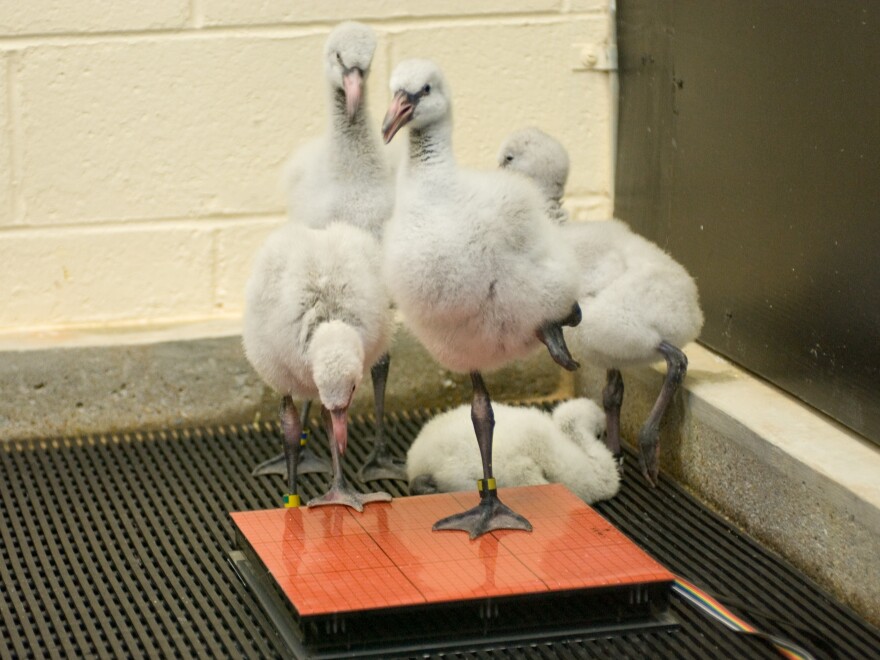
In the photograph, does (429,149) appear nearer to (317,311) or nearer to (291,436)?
(317,311)

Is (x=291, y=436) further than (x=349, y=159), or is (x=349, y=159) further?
(x=349, y=159)

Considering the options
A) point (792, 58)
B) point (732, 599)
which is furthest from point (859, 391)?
point (792, 58)

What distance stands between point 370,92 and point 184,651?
2328 mm

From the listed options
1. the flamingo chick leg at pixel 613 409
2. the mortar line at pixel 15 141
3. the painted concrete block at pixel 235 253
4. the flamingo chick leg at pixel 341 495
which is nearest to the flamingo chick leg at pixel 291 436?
the flamingo chick leg at pixel 341 495

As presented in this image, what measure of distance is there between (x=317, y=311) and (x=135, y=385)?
1.36 m

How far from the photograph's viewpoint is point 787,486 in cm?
352

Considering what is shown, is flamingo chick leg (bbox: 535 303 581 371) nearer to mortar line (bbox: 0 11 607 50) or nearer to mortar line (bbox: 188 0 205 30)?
mortar line (bbox: 0 11 607 50)

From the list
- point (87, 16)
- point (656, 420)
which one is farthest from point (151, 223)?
point (656, 420)

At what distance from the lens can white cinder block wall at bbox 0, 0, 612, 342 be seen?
4.53 meters

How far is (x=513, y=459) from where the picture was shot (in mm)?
3820

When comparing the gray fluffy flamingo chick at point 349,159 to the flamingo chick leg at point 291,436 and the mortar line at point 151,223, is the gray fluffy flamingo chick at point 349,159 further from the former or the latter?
the mortar line at point 151,223

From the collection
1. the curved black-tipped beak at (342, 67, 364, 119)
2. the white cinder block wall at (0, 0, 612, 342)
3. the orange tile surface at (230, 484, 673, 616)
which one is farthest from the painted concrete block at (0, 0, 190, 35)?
the orange tile surface at (230, 484, 673, 616)

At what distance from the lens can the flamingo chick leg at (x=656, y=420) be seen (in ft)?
12.9

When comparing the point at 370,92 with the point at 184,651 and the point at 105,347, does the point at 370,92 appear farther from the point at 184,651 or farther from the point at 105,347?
the point at 184,651
